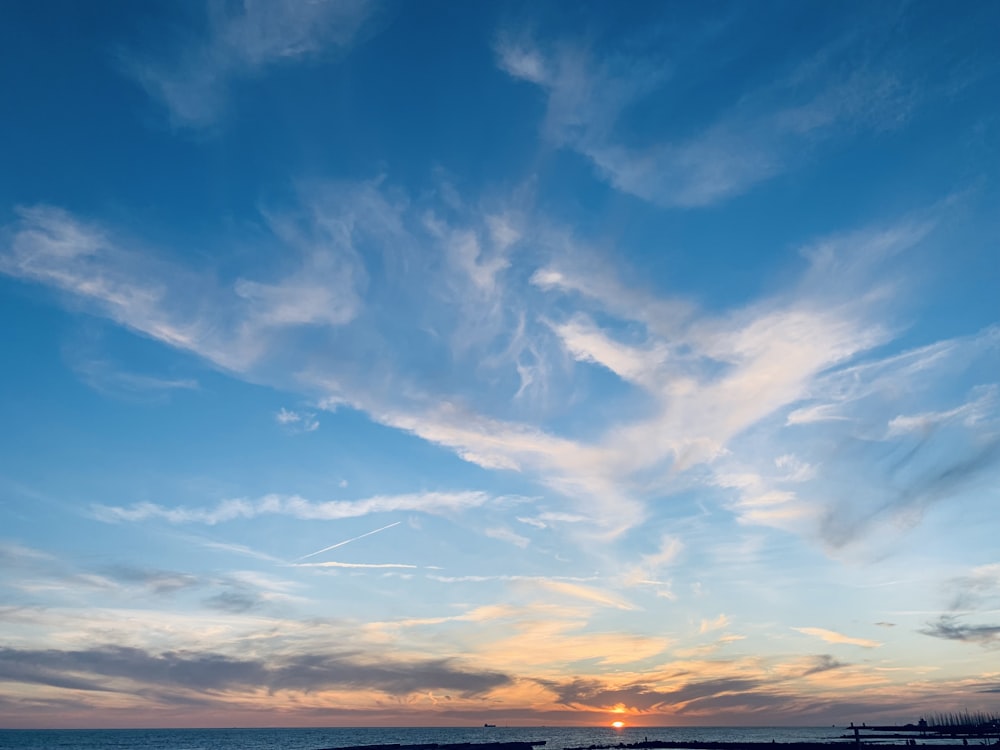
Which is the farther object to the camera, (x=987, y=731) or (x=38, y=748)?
(x=38, y=748)

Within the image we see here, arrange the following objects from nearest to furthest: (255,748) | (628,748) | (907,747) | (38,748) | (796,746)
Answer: (907,747) < (796,746) < (628,748) < (255,748) < (38,748)

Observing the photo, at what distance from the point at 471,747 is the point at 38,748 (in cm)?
13436

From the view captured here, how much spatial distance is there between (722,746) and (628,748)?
18.0 m

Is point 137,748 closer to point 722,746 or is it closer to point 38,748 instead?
point 38,748

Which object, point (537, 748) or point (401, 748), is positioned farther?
point (537, 748)

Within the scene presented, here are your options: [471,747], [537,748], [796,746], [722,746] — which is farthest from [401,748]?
[796,746]

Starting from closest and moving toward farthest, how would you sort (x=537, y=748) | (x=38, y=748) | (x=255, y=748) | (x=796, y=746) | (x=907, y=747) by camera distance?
(x=907, y=747) → (x=796, y=746) → (x=537, y=748) → (x=255, y=748) → (x=38, y=748)

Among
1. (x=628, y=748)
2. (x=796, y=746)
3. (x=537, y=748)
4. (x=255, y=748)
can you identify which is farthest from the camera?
(x=255, y=748)

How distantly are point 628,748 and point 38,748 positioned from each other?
156m

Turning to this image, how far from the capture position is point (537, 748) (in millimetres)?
142125

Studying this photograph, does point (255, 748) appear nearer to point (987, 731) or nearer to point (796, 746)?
point (796, 746)

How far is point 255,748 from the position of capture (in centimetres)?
16375

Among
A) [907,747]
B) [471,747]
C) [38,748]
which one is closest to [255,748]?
[38,748]

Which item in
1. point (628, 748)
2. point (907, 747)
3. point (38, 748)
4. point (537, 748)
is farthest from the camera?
point (38, 748)
